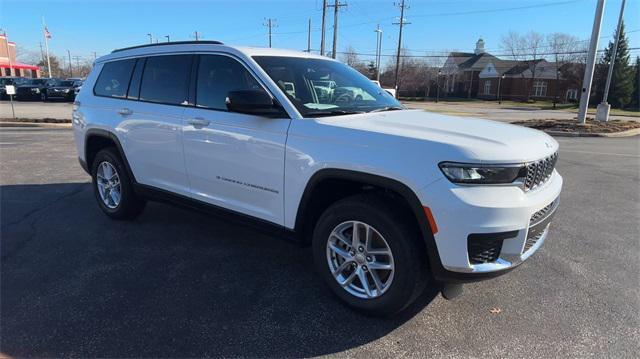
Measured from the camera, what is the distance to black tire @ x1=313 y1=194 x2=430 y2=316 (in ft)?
9.27

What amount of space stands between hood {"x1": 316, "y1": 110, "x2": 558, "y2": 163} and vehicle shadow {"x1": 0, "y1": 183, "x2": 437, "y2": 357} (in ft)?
3.74

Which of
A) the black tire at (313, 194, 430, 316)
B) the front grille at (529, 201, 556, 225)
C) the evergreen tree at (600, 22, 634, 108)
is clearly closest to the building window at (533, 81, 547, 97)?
the evergreen tree at (600, 22, 634, 108)

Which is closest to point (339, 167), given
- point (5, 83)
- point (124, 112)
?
point (124, 112)

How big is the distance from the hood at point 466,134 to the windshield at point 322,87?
0.26 meters

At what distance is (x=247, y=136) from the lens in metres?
3.49

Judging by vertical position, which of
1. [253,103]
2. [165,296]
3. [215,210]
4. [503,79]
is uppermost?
[503,79]

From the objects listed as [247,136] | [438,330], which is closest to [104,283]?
[247,136]

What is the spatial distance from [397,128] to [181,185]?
2.27m

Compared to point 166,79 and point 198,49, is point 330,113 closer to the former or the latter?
point 198,49

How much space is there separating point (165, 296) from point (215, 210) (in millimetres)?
879

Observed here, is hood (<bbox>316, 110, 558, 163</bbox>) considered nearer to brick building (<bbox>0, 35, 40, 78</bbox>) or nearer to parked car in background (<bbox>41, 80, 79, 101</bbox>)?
parked car in background (<bbox>41, 80, 79, 101</bbox>)

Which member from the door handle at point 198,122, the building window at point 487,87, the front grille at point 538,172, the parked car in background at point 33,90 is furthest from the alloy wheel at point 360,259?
the building window at point 487,87

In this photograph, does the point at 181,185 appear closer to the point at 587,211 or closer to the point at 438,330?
the point at 438,330

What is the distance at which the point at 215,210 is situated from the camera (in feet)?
13.0
